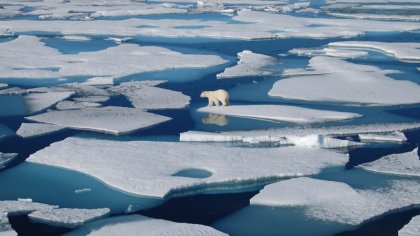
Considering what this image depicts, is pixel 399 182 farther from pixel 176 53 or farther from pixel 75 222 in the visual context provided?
pixel 176 53

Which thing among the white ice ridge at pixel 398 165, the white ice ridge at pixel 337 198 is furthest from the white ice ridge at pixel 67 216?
the white ice ridge at pixel 398 165

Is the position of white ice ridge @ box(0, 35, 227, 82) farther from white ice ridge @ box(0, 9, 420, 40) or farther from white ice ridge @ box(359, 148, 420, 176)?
white ice ridge @ box(359, 148, 420, 176)

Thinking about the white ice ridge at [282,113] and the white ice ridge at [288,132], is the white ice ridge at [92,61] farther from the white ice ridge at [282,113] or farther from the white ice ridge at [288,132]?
the white ice ridge at [288,132]

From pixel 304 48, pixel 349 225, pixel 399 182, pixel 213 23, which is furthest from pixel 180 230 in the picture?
pixel 213 23

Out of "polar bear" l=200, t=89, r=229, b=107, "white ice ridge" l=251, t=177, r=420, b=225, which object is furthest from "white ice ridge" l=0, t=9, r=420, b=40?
"white ice ridge" l=251, t=177, r=420, b=225

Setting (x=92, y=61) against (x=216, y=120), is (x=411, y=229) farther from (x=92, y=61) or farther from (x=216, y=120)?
(x=92, y=61)

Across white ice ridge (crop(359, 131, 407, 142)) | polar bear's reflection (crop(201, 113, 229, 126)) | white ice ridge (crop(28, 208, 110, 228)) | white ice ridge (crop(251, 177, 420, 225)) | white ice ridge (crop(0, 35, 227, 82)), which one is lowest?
white ice ridge (crop(28, 208, 110, 228))

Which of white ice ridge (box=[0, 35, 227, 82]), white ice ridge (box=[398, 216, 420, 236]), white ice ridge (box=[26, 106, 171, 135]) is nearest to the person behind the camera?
white ice ridge (box=[398, 216, 420, 236])
